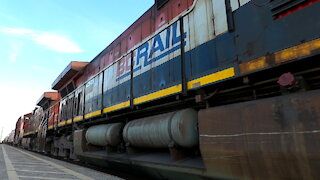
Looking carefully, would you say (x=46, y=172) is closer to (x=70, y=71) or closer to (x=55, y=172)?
(x=55, y=172)

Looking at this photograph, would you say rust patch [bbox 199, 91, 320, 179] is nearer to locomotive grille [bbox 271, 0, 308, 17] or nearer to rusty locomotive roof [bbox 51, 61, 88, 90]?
locomotive grille [bbox 271, 0, 308, 17]

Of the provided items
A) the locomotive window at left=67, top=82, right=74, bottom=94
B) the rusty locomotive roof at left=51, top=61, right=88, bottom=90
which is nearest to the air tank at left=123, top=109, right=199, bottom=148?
the rusty locomotive roof at left=51, top=61, right=88, bottom=90

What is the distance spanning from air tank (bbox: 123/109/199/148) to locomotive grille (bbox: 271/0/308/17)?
1986 mm

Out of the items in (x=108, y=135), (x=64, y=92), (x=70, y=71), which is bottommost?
(x=108, y=135)

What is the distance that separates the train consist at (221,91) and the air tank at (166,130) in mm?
18

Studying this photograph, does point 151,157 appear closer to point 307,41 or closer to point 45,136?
point 307,41

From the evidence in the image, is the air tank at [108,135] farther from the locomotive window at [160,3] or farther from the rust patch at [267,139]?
the rust patch at [267,139]

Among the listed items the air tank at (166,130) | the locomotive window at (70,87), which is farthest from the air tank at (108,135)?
the locomotive window at (70,87)

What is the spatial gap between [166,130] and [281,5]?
266 centimetres

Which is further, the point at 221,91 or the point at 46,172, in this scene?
the point at 46,172

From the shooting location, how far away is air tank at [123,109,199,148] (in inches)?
156

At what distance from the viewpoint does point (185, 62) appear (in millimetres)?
4426

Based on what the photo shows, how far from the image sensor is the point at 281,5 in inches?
111

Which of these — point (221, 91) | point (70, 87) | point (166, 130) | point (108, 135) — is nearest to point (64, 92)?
point (70, 87)
